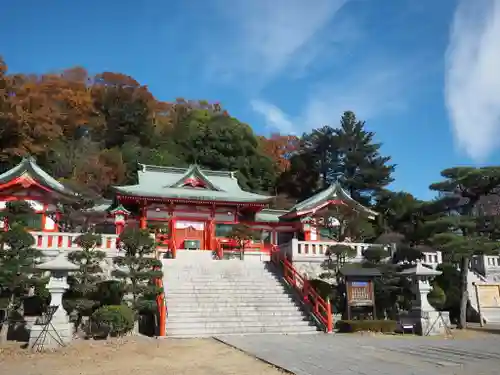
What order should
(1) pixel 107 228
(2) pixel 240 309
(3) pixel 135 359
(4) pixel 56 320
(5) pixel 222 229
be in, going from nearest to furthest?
(3) pixel 135 359, (4) pixel 56 320, (2) pixel 240 309, (1) pixel 107 228, (5) pixel 222 229

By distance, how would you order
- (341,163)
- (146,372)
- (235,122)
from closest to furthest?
1. (146,372)
2. (341,163)
3. (235,122)

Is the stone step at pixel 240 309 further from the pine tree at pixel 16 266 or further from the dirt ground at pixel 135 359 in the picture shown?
the pine tree at pixel 16 266

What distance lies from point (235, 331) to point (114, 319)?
3.95m

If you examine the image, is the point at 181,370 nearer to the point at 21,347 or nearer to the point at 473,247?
the point at 21,347

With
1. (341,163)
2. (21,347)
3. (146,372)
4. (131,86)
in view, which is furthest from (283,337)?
(131,86)

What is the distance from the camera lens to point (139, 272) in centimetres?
1470

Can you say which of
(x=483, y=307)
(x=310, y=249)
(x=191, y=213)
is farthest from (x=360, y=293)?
(x=191, y=213)

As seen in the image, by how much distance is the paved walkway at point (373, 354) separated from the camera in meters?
8.15

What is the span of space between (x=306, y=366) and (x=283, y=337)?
4.92 metres

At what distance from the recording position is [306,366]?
8.50m

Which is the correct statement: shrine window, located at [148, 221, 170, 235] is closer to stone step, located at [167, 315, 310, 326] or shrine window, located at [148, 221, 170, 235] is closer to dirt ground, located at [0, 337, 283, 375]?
stone step, located at [167, 315, 310, 326]

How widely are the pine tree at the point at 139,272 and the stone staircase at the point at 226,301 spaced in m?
0.95

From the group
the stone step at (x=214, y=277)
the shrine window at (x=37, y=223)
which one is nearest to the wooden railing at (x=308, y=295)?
the stone step at (x=214, y=277)

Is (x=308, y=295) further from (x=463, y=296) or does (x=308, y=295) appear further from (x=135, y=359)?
(x=135, y=359)
